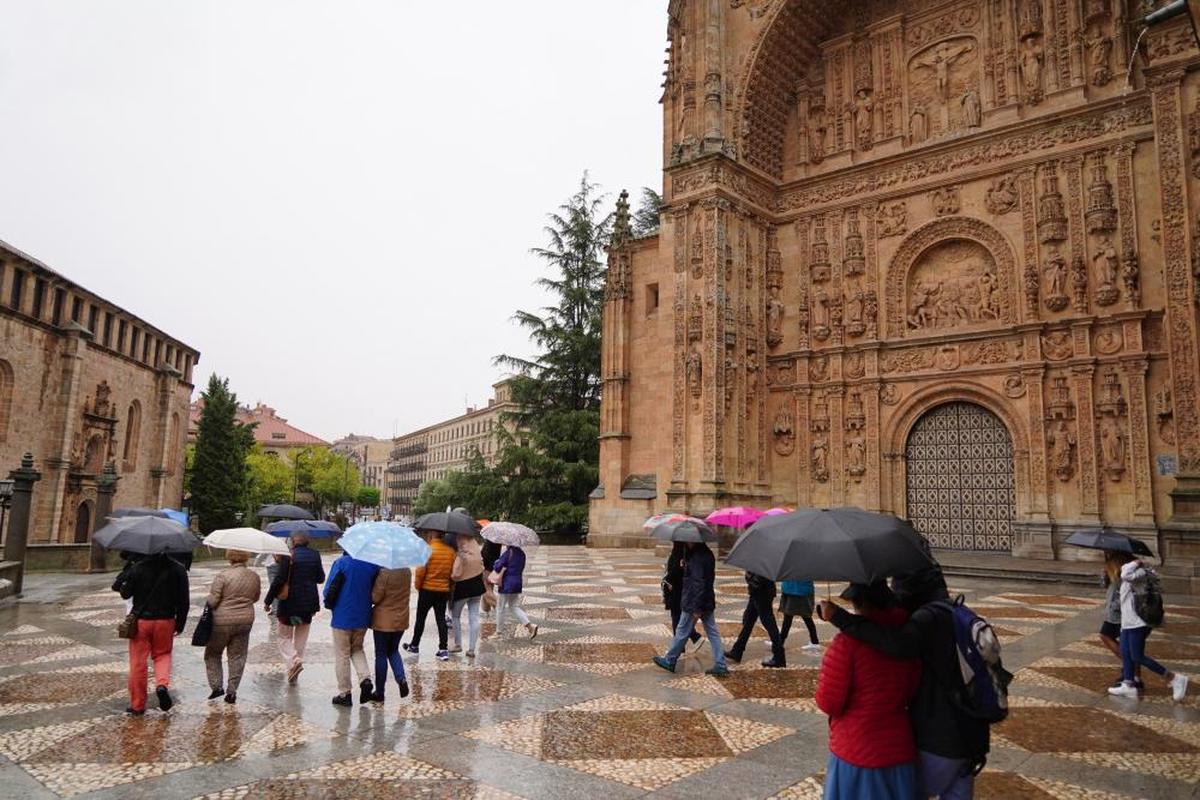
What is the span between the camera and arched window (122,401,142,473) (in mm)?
41375

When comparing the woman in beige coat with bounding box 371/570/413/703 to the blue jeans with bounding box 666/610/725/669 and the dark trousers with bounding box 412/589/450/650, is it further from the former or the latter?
the blue jeans with bounding box 666/610/725/669

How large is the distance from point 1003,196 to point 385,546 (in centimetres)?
2083

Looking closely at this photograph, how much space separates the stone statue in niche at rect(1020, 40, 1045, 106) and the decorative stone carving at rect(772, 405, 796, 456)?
10.9 metres

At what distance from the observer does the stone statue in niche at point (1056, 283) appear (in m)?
19.4

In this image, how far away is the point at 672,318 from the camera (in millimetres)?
24656

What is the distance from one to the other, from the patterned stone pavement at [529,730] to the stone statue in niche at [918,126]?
17261 mm

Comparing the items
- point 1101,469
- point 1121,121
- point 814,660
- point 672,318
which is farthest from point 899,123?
point 814,660

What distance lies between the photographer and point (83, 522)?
36.7m

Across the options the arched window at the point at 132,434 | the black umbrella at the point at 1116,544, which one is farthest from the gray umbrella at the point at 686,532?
the arched window at the point at 132,434

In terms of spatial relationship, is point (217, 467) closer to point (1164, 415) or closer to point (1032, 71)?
point (1032, 71)

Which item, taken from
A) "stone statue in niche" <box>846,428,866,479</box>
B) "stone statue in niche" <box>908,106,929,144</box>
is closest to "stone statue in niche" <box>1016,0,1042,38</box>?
"stone statue in niche" <box>908,106,929,144</box>

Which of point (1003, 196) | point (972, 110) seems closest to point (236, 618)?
point (1003, 196)

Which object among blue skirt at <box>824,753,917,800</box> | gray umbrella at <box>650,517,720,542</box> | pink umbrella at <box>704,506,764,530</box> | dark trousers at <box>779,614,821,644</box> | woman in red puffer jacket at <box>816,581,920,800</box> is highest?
pink umbrella at <box>704,506,764,530</box>

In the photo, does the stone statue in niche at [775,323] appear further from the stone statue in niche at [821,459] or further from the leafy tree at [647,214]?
the leafy tree at [647,214]
